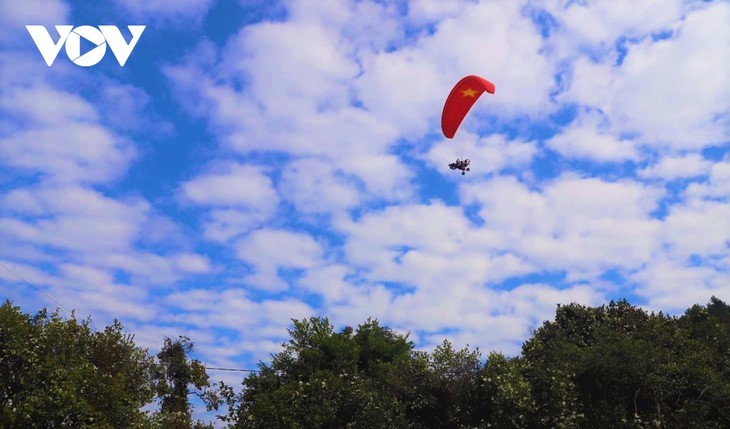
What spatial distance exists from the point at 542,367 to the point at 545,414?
266cm

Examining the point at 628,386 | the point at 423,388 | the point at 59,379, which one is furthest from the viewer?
the point at 423,388

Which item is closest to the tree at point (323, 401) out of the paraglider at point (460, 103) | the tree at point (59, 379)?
the tree at point (59, 379)

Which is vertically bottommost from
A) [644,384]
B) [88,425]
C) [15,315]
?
[88,425]

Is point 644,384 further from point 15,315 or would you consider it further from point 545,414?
point 15,315

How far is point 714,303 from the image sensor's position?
85250 millimetres

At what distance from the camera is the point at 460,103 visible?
1258 inches

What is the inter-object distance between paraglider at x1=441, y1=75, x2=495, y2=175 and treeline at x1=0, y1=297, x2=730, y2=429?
472 inches

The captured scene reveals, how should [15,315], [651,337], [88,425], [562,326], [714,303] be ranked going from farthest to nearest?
[714,303] → [562,326] → [651,337] → [15,315] → [88,425]

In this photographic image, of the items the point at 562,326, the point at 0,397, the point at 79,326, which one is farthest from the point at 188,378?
the point at 562,326

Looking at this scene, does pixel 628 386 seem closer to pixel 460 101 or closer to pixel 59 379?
pixel 460 101

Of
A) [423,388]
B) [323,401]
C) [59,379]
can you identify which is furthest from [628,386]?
[59,379]

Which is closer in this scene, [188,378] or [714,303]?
[188,378]

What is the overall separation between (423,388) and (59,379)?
17.7 metres

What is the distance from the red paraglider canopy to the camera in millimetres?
30406
